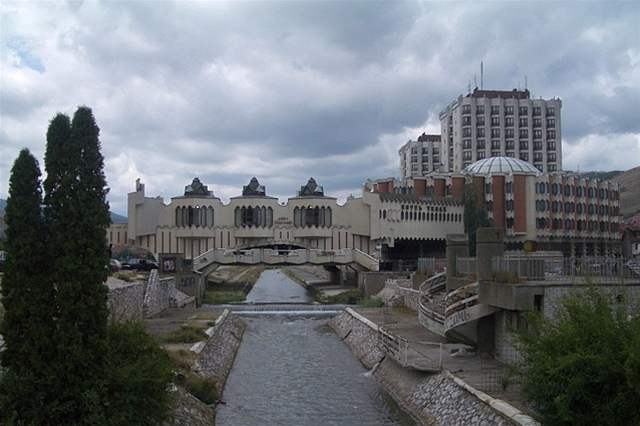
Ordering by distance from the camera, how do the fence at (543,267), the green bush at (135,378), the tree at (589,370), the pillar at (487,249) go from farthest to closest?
the pillar at (487,249), the fence at (543,267), the green bush at (135,378), the tree at (589,370)

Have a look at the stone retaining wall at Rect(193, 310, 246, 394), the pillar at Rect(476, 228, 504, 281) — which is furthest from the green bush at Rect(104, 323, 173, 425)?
the pillar at Rect(476, 228, 504, 281)

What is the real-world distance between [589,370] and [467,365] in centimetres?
1209

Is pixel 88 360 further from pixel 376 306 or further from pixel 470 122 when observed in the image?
pixel 470 122

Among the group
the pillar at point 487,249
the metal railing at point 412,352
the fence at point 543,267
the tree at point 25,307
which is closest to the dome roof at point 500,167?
the metal railing at point 412,352

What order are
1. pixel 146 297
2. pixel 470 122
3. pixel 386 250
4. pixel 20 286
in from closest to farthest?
1. pixel 20 286
2. pixel 146 297
3. pixel 386 250
4. pixel 470 122

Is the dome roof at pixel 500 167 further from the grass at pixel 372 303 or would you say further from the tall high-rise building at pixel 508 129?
the grass at pixel 372 303

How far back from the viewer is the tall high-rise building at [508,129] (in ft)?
480

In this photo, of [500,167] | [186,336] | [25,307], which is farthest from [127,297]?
[500,167]

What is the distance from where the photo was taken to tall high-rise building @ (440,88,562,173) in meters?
146

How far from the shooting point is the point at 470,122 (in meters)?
147

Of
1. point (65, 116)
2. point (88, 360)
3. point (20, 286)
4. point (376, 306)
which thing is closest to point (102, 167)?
point (65, 116)

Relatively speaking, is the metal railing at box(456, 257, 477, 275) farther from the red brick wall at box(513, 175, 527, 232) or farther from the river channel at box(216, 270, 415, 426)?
the red brick wall at box(513, 175, 527, 232)

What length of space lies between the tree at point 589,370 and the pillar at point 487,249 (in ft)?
39.9

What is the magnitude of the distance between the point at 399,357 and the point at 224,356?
38.2 feet
